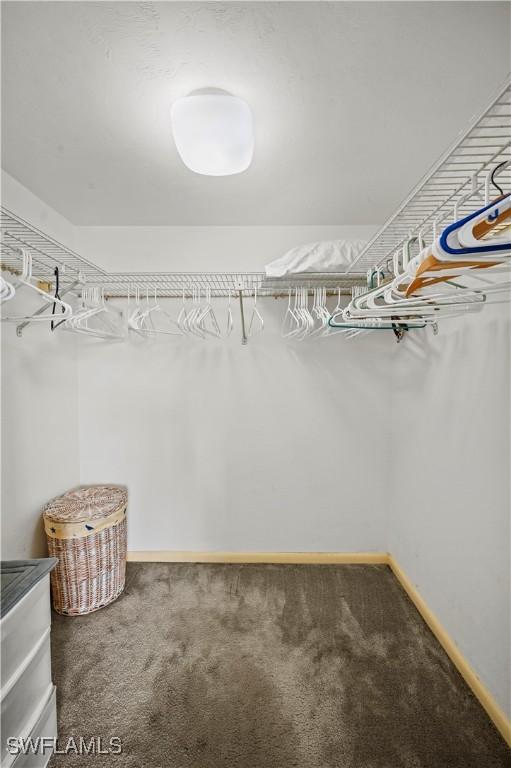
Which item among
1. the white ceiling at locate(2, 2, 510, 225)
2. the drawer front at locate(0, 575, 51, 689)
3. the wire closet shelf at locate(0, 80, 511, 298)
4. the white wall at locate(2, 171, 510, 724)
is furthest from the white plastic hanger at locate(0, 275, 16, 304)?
the white wall at locate(2, 171, 510, 724)

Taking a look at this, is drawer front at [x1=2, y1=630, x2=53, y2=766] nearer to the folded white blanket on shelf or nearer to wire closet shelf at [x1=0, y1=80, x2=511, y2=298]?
wire closet shelf at [x1=0, y1=80, x2=511, y2=298]

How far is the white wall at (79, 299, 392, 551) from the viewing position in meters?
2.38

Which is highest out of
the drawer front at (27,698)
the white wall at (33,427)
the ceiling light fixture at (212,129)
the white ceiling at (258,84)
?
the white ceiling at (258,84)

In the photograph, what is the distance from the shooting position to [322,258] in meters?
1.79

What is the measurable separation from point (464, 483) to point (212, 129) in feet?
5.80

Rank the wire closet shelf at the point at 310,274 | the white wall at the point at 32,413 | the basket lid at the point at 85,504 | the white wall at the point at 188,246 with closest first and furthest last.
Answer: the wire closet shelf at the point at 310,274, the white wall at the point at 32,413, the basket lid at the point at 85,504, the white wall at the point at 188,246

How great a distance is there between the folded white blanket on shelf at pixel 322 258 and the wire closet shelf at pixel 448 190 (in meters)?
0.07

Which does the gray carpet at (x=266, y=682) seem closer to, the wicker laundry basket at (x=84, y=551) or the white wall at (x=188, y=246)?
the wicker laundry basket at (x=84, y=551)

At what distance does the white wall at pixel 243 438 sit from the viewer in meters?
2.38

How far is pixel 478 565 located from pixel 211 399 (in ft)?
5.60

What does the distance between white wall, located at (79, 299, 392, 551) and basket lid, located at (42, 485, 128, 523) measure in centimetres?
18

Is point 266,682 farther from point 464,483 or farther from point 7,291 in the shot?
point 7,291

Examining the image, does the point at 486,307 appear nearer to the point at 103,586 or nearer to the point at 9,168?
the point at 9,168

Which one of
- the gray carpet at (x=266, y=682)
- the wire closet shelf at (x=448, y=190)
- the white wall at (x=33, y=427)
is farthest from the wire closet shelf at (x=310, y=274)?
the gray carpet at (x=266, y=682)
